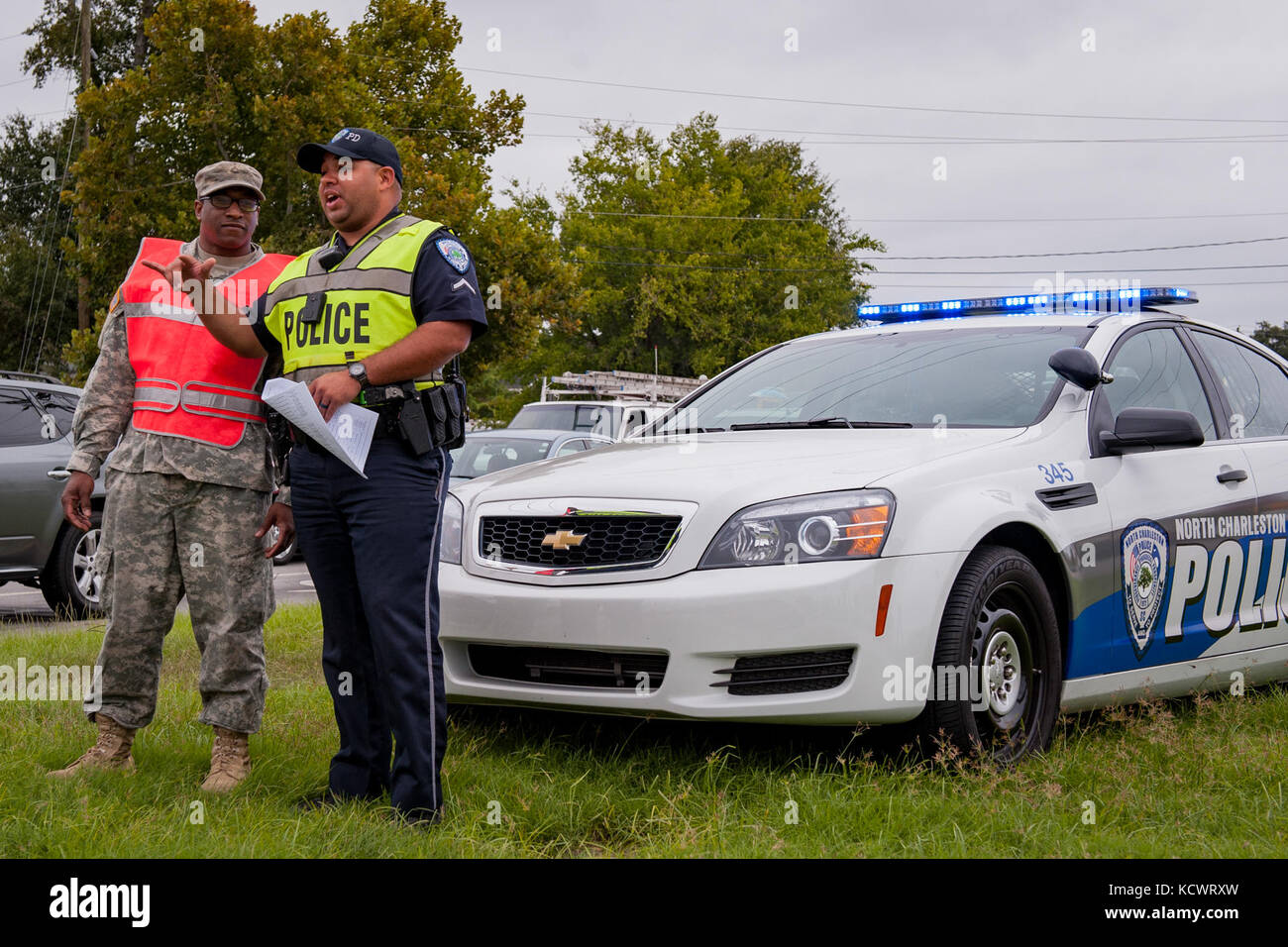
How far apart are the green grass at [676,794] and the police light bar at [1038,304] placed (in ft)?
5.42

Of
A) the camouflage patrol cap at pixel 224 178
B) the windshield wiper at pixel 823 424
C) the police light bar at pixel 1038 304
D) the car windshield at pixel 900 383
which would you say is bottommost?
the windshield wiper at pixel 823 424

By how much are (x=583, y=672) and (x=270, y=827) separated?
1.00 meters

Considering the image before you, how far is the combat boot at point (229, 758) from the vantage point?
12.8 feet

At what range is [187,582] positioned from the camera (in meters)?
4.01

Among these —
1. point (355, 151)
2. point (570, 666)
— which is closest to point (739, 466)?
point (570, 666)

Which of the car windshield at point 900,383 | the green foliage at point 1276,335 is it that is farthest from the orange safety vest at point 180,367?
the green foliage at point 1276,335

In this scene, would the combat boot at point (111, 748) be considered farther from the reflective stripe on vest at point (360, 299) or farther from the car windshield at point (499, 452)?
the car windshield at point (499, 452)

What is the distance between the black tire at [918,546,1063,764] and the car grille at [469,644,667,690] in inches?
31.5

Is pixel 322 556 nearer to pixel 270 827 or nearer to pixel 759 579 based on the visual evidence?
pixel 270 827

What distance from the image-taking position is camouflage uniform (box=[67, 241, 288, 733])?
398 cm

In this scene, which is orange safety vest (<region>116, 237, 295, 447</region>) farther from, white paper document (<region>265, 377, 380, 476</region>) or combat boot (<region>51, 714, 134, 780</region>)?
combat boot (<region>51, 714, 134, 780</region>)

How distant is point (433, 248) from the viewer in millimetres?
3541

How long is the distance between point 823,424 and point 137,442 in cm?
229
